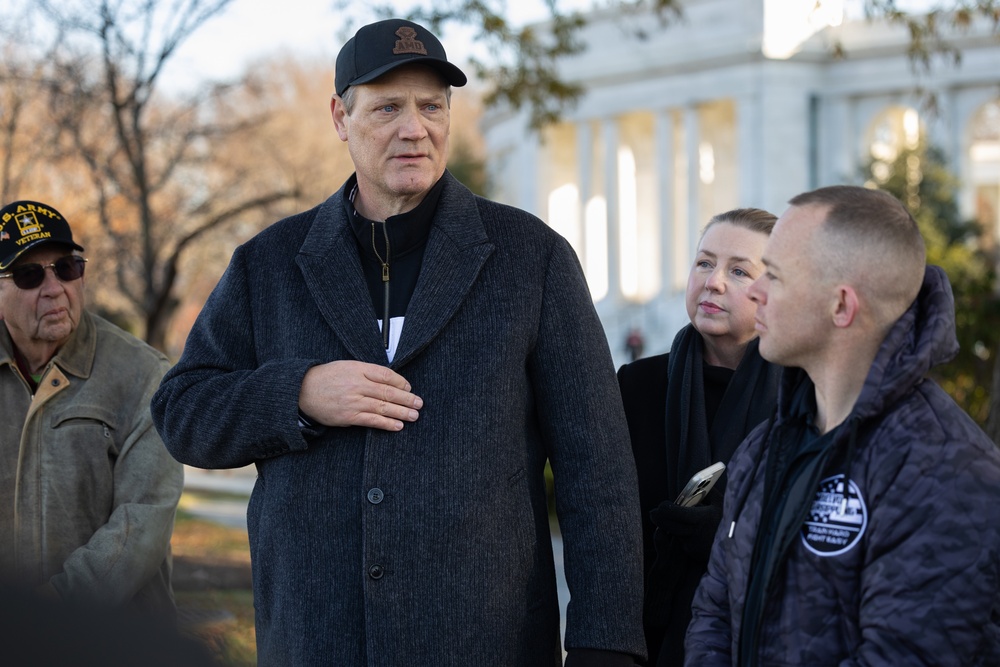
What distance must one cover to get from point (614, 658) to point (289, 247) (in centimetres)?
150

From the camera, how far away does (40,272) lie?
13.9ft

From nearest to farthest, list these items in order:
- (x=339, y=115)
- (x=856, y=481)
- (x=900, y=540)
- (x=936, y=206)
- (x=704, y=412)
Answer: (x=900, y=540)
(x=856, y=481)
(x=339, y=115)
(x=704, y=412)
(x=936, y=206)

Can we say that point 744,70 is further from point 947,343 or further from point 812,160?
point 947,343

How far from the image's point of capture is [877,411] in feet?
8.46

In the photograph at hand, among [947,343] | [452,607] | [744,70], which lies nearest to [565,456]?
[452,607]

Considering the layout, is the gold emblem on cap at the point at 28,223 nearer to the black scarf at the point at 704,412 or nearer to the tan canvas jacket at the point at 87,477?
the tan canvas jacket at the point at 87,477

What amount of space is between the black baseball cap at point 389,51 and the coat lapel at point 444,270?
1.31ft

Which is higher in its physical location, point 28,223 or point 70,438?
point 28,223

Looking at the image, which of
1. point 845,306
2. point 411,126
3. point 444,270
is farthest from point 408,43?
point 845,306

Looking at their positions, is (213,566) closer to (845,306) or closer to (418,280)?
(418,280)

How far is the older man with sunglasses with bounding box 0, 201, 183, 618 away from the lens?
4090 mm

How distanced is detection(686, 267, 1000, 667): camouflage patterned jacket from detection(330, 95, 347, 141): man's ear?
165 cm

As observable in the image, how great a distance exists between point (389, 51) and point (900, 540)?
1.87 metres

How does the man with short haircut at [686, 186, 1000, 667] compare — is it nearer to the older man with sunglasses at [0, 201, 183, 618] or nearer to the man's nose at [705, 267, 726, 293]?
the man's nose at [705, 267, 726, 293]
